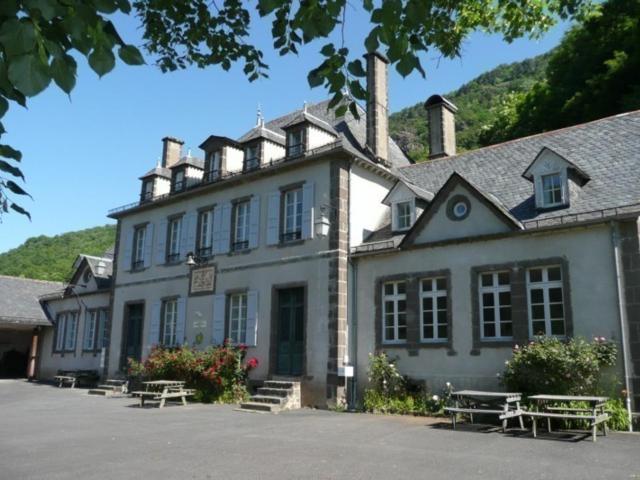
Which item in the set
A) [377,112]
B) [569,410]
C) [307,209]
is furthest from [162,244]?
[569,410]

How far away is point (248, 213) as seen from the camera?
17.9m

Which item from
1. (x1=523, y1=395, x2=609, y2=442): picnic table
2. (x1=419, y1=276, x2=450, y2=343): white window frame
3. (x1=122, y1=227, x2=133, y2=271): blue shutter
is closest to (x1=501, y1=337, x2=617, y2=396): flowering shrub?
(x1=523, y1=395, x2=609, y2=442): picnic table

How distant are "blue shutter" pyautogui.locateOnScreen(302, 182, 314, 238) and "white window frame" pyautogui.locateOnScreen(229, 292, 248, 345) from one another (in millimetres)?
2858

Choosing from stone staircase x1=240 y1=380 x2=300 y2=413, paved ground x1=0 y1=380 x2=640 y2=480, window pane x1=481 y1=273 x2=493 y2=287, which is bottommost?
paved ground x1=0 y1=380 x2=640 y2=480

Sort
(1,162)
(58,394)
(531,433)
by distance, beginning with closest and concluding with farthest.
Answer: (1,162)
(531,433)
(58,394)

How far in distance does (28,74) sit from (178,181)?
19.0 meters

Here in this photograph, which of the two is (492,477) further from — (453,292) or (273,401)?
(273,401)

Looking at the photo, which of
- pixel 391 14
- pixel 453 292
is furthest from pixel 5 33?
pixel 453 292

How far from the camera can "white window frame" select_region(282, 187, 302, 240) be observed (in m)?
16.4

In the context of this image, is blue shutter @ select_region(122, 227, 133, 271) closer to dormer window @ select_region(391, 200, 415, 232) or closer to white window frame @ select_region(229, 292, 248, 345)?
white window frame @ select_region(229, 292, 248, 345)

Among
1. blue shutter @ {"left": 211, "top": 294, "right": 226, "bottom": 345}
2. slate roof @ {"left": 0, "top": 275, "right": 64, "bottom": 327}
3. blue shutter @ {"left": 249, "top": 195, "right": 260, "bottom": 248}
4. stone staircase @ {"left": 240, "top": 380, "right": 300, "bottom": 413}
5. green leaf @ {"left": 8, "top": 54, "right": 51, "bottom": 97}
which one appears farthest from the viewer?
slate roof @ {"left": 0, "top": 275, "right": 64, "bottom": 327}

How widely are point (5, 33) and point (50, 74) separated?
0.23 metres

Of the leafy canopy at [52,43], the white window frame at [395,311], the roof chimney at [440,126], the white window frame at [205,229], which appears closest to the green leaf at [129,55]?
the leafy canopy at [52,43]

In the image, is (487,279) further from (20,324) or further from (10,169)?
(20,324)
